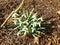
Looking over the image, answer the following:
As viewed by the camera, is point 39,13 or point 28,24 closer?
point 28,24

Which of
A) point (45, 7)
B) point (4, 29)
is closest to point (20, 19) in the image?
point (4, 29)

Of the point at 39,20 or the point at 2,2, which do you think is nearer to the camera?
the point at 39,20

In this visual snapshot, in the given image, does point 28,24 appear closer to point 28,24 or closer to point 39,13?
point 28,24

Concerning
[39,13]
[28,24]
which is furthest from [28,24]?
[39,13]

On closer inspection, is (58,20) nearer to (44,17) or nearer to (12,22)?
(44,17)
